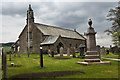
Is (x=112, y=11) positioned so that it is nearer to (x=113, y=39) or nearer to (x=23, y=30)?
(x=113, y=39)

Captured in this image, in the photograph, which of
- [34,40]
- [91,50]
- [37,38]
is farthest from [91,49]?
[34,40]

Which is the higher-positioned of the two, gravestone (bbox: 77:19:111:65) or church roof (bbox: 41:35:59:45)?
church roof (bbox: 41:35:59:45)

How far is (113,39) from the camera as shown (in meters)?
25.0

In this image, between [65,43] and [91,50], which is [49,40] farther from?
[91,50]

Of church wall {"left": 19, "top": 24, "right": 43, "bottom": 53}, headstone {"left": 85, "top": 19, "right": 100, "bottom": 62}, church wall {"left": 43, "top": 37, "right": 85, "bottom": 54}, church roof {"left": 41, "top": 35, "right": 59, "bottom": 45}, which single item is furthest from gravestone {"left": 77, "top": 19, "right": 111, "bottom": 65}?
church wall {"left": 19, "top": 24, "right": 43, "bottom": 53}

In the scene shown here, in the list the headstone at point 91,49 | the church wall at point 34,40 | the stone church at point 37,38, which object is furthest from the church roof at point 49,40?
the headstone at point 91,49

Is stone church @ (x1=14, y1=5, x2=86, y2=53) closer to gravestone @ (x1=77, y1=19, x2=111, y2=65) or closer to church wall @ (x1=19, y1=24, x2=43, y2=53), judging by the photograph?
church wall @ (x1=19, y1=24, x2=43, y2=53)

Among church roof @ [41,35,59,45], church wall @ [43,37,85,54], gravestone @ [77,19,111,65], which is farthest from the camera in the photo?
church roof @ [41,35,59,45]

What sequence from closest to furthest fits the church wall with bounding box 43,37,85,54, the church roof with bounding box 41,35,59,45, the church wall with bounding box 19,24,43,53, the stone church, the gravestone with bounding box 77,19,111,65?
the gravestone with bounding box 77,19,111,65
the church wall with bounding box 43,37,85,54
the church roof with bounding box 41,35,59,45
the stone church
the church wall with bounding box 19,24,43,53

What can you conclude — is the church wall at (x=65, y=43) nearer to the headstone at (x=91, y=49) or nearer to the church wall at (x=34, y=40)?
the church wall at (x=34, y=40)

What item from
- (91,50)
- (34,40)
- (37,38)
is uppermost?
(37,38)

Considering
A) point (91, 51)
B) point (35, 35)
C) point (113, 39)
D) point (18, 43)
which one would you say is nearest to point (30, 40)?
point (35, 35)

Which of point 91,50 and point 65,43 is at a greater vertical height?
point 65,43

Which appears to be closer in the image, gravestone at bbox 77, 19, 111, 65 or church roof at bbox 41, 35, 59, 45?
gravestone at bbox 77, 19, 111, 65
